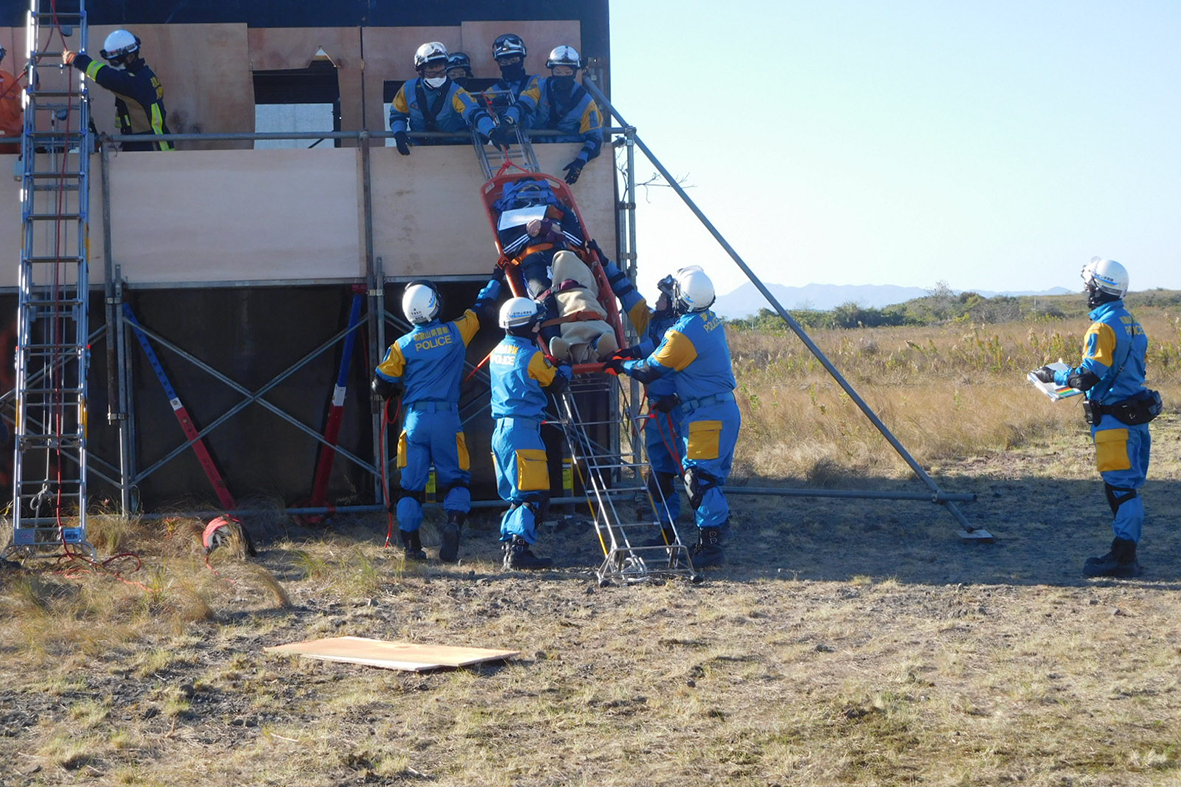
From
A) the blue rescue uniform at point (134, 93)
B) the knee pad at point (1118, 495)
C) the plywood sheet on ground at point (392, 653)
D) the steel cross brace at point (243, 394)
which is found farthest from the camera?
the steel cross brace at point (243, 394)

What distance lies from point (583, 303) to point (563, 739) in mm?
4470

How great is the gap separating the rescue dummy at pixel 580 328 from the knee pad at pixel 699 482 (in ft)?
3.65

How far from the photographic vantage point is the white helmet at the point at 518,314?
28.3 ft

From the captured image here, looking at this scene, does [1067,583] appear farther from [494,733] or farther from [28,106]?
[28,106]

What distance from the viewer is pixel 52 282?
9.89m

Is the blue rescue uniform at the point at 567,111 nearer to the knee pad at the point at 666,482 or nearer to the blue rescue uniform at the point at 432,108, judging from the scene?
the blue rescue uniform at the point at 432,108

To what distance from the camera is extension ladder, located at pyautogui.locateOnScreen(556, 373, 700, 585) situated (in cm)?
823

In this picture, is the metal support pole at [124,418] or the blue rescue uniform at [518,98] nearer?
the metal support pole at [124,418]

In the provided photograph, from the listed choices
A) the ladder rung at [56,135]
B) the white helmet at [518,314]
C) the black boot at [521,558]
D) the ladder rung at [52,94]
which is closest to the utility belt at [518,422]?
the white helmet at [518,314]

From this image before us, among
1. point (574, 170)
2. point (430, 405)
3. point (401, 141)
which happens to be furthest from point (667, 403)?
point (401, 141)

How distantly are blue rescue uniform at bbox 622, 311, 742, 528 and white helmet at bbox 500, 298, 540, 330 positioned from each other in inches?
30.9

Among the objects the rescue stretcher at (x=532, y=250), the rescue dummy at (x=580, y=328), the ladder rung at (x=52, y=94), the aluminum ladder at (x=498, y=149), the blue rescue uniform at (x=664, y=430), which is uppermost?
the ladder rung at (x=52, y=94)

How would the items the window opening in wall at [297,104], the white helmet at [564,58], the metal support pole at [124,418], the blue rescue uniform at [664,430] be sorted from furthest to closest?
1. the window opening in wall at [297,104]
2. the white helmet at [564,58]
3. the metal support pole at [124,418]
4. the blue rescue uniform at [664,430]

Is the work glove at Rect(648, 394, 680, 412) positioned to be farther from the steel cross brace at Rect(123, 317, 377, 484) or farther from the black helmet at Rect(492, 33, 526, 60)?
the black helmet at Rect(492, 33, 526, 60)
